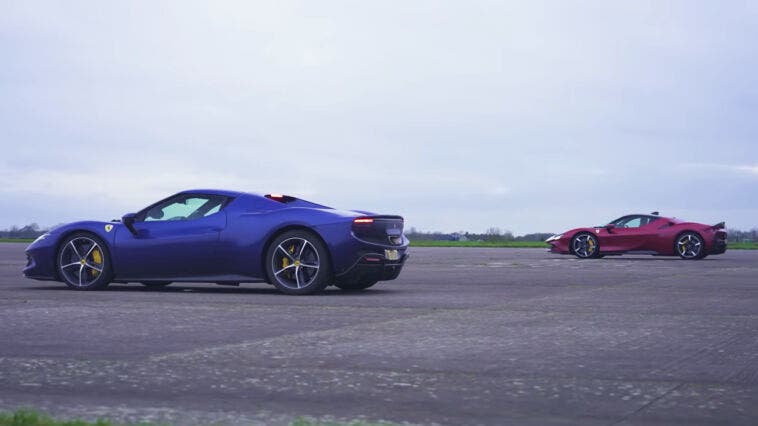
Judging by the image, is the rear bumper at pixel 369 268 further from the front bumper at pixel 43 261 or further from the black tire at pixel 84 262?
the front bumper at pixel 43 261

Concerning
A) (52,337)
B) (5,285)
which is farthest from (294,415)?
(5,285)

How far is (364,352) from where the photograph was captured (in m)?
6.72

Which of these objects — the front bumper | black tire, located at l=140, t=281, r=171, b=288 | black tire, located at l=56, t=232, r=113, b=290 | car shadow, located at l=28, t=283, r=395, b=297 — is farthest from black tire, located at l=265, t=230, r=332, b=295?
the front bumper

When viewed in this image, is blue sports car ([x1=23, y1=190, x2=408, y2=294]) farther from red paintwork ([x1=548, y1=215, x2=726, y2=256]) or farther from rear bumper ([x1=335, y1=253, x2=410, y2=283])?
red paintwork ([x1=548, y1=215, x2=726, y2=256])

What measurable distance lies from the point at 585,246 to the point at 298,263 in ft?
53.4

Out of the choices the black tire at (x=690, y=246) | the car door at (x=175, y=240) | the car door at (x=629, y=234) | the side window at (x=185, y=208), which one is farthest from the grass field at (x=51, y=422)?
the car door at (x=629, y=234)

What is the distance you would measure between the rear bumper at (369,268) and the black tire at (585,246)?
15.0 meters

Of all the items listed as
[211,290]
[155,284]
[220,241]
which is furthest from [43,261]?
[220,241]

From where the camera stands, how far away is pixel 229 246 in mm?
12719

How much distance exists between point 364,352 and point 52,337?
7.71 ft

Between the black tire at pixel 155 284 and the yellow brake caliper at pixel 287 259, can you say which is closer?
the yellow brake caliper at pixel 287 259

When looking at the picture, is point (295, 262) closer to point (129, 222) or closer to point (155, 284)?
point (129, 222)

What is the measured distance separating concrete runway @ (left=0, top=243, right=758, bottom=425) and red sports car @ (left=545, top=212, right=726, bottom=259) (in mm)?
15091

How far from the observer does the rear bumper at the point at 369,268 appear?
41.2 ft
